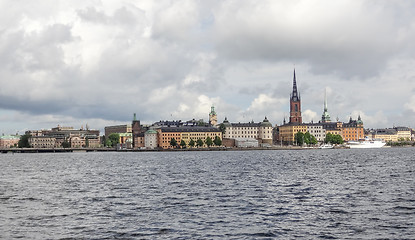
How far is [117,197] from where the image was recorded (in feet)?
113

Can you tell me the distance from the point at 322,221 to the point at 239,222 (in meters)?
3.86

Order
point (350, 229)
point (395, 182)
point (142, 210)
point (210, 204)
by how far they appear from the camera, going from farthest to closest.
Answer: point (395, 182) < point (210, 204) < point (142, 210) < point (350, 229)

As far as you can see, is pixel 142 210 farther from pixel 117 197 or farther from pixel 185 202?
pixel 117 197

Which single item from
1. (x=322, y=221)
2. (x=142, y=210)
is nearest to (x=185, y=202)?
(x=142, y=210)

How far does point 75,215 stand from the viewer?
26578 millimetres

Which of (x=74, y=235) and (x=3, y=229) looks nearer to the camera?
(x=74, y=235)

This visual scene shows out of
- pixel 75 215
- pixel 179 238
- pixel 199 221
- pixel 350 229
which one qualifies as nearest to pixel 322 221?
pixel 350 229

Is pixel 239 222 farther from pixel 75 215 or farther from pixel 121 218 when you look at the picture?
pixel 75 215

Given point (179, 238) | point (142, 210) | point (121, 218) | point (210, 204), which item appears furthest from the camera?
point (210, 204)

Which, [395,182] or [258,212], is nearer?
[258,212]

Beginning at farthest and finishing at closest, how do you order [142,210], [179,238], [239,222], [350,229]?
[142,210]
[239,222]
[350,229]
[179,238]

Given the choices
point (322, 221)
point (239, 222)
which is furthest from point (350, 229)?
point (239, 222)

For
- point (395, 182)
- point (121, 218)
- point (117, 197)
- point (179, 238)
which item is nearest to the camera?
point (179, 238)

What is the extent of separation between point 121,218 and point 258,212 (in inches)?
275
